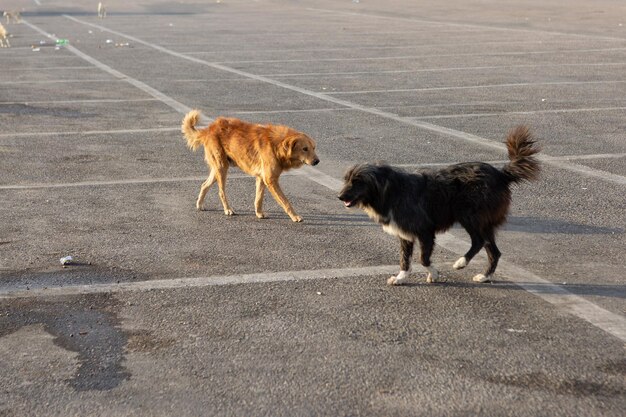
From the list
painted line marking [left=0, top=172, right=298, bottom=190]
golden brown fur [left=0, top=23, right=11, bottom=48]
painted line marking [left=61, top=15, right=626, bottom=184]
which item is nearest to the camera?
painted line marking [left=0, top=172, right=298, bottom=190]

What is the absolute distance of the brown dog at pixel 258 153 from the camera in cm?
967

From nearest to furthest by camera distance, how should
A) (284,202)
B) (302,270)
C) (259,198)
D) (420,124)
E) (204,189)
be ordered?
(302,270) → (284,202) → (259,198) → (204,189) → (420,124)

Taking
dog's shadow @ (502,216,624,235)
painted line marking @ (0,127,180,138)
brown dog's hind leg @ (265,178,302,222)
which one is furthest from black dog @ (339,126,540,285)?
painted line marking @ (0,127,180,138)

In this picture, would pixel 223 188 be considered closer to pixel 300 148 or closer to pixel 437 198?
pixel 300 148

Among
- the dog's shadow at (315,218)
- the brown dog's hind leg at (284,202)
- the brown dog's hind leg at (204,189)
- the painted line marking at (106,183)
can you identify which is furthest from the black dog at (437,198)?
the painted line marking at (106,183)

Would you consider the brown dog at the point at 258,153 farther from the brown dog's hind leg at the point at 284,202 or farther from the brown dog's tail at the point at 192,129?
the brown dog's tail at the point at 192,129

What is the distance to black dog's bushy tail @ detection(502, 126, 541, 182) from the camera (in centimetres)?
752

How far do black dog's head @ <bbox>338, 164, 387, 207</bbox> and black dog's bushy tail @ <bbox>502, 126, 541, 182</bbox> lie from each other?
1053mm

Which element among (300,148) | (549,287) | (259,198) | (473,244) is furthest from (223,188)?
(549,287)

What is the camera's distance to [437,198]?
7449 mm

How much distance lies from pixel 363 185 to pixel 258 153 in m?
2.79

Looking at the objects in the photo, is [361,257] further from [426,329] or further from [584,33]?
[584,33]

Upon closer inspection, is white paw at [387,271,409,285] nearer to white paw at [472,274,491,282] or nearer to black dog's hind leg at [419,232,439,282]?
black dog's hind leg at [419,232,439,282]

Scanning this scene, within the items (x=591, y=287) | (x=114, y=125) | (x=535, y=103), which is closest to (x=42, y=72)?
(x=114, y=125)
